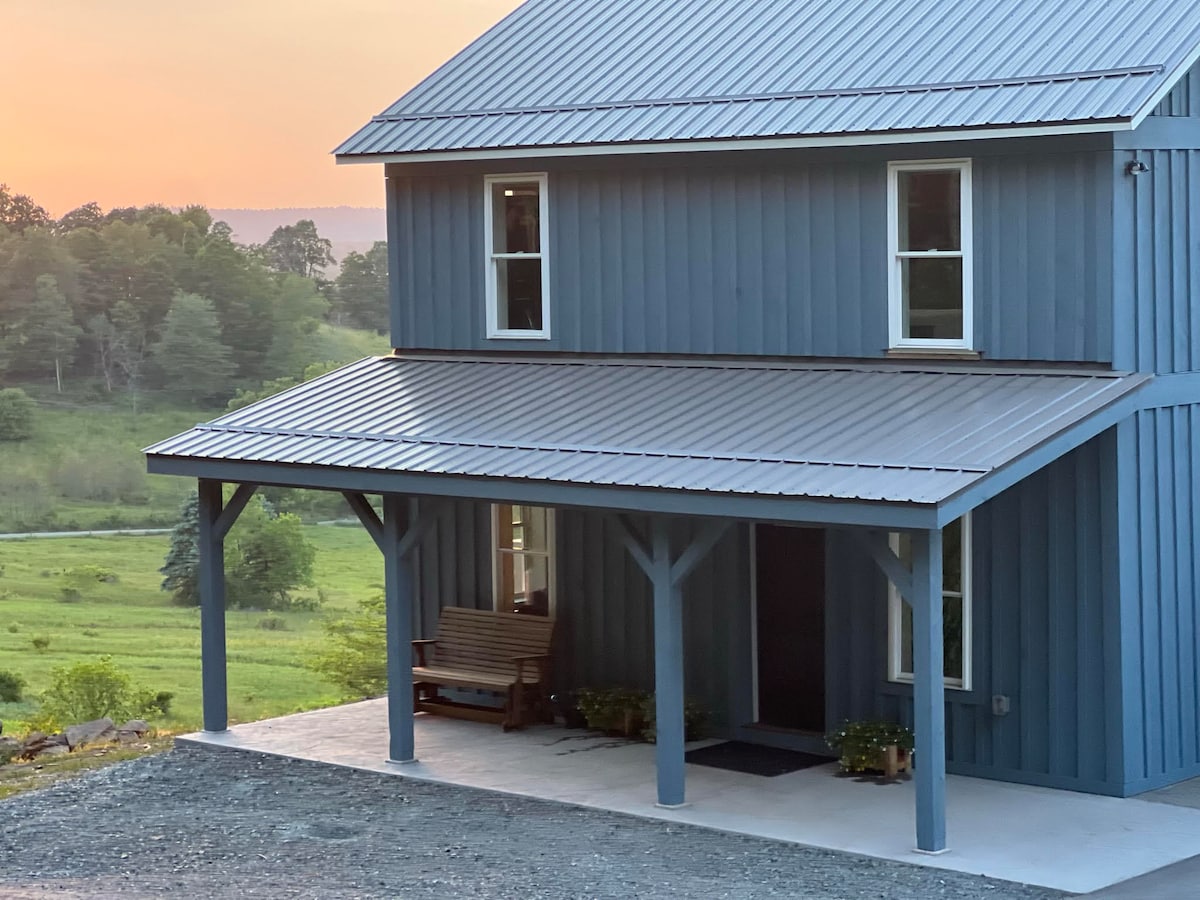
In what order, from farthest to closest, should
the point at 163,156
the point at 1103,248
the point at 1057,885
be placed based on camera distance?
1. the point at 163,156
2. the point at 1103,248
3. the point at 1057,885

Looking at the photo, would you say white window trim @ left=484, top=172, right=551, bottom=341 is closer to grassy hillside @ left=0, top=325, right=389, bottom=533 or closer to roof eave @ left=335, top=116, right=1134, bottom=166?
roof eave @ left=335, top=116, right=1134, bottom=166

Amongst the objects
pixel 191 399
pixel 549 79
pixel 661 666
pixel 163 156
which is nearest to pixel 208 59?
pixel 163 156

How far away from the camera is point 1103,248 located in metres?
13.5

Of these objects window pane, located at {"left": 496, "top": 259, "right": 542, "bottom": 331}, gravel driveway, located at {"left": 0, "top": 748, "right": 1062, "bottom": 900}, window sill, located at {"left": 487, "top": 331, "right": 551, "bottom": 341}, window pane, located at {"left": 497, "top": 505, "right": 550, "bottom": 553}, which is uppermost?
window pane, located at {"left": 496, "top": 259, "right": 542, "bottom": 331}

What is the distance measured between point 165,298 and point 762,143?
64.8 m

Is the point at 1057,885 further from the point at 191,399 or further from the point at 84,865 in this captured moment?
the point at 191,399

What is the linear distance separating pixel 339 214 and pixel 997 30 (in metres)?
72.8

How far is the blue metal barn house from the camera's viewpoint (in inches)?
527

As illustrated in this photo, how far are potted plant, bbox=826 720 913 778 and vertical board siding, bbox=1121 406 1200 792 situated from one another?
1.78 m

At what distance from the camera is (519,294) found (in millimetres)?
17469

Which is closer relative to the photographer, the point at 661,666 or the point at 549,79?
the point at 661,666

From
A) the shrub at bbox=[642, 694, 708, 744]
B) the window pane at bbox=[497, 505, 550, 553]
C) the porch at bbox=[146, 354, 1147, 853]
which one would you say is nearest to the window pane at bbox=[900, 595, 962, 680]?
the porch at bbox=[146, 354, 1147, 853]

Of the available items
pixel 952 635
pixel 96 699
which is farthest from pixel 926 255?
pixel 96 699

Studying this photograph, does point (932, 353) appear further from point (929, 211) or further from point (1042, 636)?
point (1042, 636)
